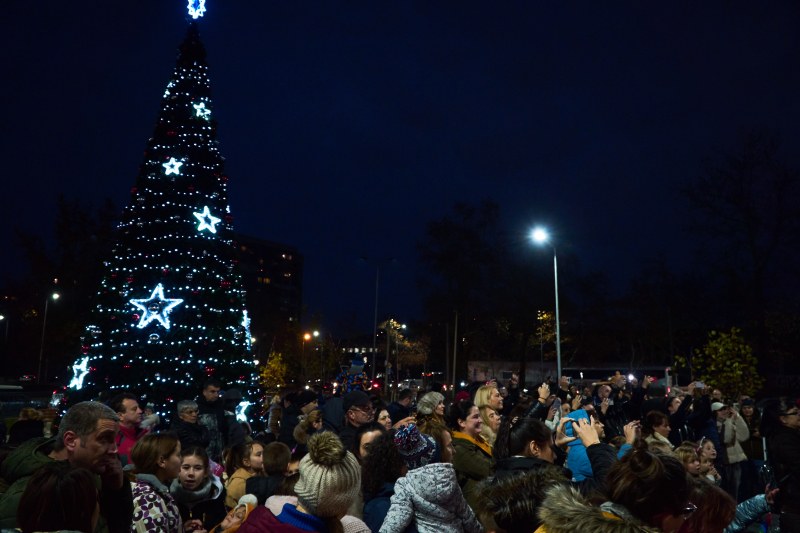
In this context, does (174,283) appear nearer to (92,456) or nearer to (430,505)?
(92,456)

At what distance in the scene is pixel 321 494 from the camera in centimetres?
356

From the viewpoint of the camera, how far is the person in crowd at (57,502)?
276cm

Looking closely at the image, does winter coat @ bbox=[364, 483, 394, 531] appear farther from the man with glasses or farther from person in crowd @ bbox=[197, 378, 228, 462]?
person in crowd @ bbox=[197, 378, 228, 462]

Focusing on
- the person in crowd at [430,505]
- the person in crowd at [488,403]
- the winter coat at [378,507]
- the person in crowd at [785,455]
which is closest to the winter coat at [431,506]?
the person in crowd at [430,505]

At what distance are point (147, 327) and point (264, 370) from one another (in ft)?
104

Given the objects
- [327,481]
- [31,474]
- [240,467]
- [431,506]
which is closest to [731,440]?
[240,467]

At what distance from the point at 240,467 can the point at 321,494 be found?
3658 millimetres

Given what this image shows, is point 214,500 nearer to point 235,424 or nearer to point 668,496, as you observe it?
point 668,496

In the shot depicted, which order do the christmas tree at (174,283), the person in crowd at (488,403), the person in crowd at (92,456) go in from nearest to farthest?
the person in crowd at (92,456) < the person in crowd at (488,403) < the christmas tree at (174,283)

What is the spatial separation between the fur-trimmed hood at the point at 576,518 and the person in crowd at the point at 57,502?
6.68ft

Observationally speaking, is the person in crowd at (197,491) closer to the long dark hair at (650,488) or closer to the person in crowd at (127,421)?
the person in crowd at (127,421)

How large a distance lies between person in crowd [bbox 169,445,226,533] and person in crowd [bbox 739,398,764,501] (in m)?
9.72

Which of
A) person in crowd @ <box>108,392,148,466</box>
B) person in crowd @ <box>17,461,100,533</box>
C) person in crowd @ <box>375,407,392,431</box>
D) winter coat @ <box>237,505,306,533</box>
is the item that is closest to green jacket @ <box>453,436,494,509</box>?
winter coat @ <box>237,505,306,533</box>

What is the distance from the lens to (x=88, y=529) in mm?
2873
